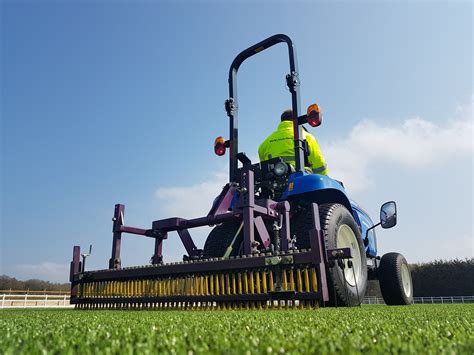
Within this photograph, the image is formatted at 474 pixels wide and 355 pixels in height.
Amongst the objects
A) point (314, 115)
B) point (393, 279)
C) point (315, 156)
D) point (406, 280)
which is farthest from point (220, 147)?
point (406, 280)

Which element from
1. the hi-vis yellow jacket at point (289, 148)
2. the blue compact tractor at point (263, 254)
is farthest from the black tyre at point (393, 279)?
the hi-vis yellow jacket at point (289, 148)

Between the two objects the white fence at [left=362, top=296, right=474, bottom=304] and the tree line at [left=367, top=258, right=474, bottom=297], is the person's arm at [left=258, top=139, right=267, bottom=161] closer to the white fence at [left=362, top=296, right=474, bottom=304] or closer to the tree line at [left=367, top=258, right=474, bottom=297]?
the white fence at [left=362, top=296, right=474, bottom=304]

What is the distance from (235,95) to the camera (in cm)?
625

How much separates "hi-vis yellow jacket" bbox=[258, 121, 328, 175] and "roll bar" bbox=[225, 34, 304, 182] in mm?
381

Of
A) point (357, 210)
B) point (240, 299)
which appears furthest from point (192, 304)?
point (357, 210)

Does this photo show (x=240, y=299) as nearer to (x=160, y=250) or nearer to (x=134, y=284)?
(x=134, y=284)

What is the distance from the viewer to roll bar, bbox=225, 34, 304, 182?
5113mm

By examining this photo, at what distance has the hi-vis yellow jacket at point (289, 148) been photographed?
555 centimetres

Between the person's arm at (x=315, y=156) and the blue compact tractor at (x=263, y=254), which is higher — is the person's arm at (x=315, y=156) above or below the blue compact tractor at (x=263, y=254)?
above

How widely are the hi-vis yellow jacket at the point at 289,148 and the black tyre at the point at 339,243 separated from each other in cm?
120

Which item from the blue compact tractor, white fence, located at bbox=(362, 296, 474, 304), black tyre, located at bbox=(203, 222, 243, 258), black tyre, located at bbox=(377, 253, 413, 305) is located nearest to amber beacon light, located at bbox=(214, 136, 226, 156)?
the blue compact tractor

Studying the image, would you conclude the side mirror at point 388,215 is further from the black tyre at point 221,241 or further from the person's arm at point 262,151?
the black tyre at point 221,241

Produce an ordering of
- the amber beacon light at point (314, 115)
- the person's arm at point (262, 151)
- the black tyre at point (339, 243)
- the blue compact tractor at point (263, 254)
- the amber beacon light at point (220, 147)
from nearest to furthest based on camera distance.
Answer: the blue compact tractor at point (263, 254) → the black tyre at point (339, 243) → the amber beacon light at point (314, 115) → the amber beacon light at point (220, 147) → the person's arm at point (262, 151)

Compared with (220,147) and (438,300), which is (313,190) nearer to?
(220,147)
